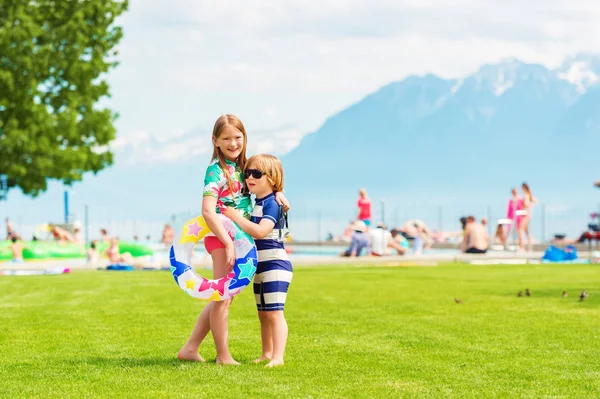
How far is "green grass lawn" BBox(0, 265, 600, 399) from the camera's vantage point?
5.62m

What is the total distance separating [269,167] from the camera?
6.38 metres

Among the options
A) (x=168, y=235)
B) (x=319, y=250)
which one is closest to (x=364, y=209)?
(x=168, y=235)

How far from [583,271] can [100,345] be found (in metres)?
12.8

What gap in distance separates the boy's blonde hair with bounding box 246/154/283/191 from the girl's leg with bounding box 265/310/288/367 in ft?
2.75

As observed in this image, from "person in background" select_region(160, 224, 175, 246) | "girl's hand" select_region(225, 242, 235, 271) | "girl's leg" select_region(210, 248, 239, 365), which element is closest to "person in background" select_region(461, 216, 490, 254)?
"person in background" select_region(160, 224, 175, 246)

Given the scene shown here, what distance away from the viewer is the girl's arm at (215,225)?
20.3 feet

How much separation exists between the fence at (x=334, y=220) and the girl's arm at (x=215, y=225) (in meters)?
31.6

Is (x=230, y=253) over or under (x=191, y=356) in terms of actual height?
over

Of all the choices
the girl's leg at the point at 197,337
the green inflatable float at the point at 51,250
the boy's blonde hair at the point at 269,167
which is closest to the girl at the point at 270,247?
the boy's blonde hair at the point at 269,167

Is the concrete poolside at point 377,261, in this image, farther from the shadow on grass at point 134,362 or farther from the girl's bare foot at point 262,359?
the girl's bare foot at point 262,359

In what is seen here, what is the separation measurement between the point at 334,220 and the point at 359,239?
20.4 meters

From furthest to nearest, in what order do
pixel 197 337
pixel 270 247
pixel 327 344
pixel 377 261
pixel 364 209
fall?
pixel 364 209
pixel 377 261
pixel 327 344
pixel 197 337
pixel 270 247

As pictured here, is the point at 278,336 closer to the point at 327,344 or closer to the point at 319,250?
the point at 327,344

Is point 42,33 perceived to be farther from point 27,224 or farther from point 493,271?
point 493,271
